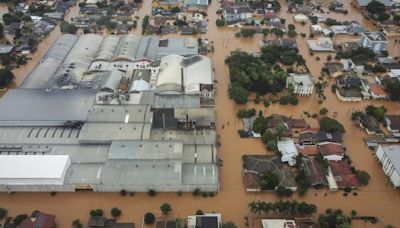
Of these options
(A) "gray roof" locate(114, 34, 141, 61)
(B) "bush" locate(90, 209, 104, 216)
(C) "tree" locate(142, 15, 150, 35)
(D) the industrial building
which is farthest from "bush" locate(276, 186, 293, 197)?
(C) "tree" locate(142, 15, 150, 35)

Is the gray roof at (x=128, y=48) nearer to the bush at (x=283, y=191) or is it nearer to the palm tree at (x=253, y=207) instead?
the bush at (x=283, y=191)

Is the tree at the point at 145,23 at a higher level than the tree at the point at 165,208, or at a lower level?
higher

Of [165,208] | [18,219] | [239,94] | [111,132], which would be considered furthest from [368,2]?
[18,219]

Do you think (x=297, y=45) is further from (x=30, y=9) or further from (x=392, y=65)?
(x=30, y=9)

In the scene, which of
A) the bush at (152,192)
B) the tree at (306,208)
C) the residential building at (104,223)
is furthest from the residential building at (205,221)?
the tree at (306,208)

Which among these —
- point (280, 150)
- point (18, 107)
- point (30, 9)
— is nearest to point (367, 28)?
point (280, 150)
